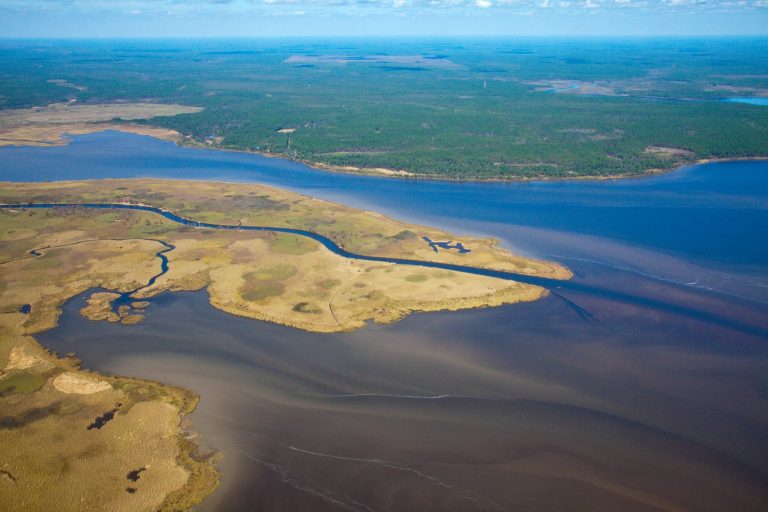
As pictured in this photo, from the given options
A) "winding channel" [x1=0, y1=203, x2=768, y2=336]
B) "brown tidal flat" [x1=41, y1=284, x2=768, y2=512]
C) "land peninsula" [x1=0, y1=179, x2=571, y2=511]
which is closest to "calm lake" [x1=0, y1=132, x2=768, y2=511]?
"brown tidal flat" [x1=41, y1=284, x2=768, y2=512]

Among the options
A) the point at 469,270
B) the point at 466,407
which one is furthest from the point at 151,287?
the point at 466,407

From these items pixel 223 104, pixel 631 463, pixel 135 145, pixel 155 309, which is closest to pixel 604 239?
pixel 631 463

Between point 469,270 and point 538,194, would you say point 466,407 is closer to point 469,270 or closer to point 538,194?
point 469,270

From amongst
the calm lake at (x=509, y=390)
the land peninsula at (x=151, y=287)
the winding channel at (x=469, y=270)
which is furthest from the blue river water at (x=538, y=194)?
the winding channel at (x=469, y=270)

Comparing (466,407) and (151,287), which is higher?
(151,287)

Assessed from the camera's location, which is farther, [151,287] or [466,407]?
[151,287]
